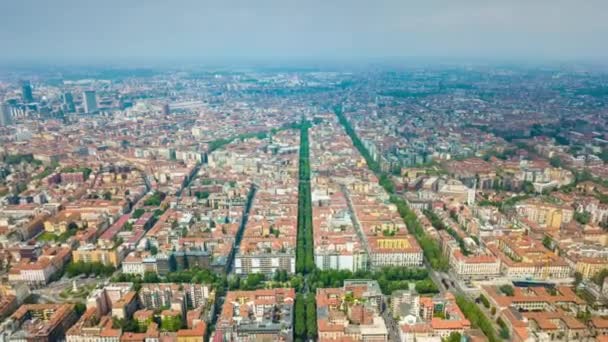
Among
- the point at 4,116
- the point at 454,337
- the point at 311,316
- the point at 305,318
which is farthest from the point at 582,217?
the point at 4,116

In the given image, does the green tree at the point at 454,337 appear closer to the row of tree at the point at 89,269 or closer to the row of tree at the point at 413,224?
the row of tree at the point at 413,224

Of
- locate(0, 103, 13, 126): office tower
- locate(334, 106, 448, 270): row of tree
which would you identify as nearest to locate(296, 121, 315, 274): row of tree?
locate(334, 106, 448, 270): row of tree

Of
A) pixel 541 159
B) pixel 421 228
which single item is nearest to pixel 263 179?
pixel 421 228

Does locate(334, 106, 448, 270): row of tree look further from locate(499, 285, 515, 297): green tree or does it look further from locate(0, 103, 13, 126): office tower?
locate(0, 103, 13, 126): office tower

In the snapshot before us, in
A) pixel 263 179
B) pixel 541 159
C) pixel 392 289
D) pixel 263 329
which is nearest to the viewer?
pixel 263 329

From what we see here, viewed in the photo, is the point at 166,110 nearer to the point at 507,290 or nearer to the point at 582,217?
the point at 582,217

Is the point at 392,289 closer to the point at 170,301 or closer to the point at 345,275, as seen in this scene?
the point at 345,275
